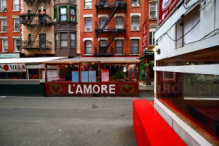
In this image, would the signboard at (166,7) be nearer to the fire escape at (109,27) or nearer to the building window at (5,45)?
the fire escape at (109,27)

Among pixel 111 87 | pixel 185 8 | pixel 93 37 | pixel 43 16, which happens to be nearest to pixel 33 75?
pixel 43 16

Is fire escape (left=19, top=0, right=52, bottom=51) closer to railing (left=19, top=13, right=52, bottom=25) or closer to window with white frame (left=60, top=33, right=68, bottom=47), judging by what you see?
railing (left=19, top=13, right=52, bottom=25)

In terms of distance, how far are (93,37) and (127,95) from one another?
11.1 metres

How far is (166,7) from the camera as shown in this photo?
3.30m

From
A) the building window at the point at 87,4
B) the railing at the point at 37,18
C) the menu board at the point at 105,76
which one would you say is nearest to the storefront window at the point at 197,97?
the menu board at the point at 105,76

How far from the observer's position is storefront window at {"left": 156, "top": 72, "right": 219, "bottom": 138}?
1.83 meters

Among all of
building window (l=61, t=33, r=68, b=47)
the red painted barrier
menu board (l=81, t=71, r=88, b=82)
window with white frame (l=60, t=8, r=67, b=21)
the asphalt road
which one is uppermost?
window with white frame (l=60, t=8, r=67, b=21)

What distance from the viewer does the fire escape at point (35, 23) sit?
19.3m

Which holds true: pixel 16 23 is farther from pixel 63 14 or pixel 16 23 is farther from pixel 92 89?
pixel 92 89

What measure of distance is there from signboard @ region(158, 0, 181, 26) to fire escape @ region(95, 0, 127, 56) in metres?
14.5

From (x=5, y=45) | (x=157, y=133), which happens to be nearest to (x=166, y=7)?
(x=157, y=133)

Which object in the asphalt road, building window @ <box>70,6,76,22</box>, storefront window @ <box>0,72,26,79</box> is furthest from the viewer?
storefront window @ <box>0,72,26,79</box>

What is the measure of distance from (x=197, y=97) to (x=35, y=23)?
73.6ft

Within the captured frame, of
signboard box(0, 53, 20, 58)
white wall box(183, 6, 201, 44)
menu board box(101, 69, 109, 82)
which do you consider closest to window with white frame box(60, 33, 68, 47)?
signboard box(0, 53, 20, 58)
